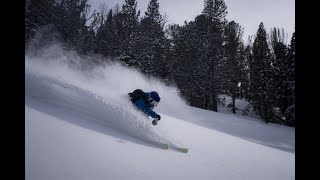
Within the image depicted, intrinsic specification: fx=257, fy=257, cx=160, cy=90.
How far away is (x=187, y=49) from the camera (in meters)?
31.7

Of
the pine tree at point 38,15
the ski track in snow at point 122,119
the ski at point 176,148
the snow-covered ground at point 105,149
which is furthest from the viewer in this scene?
the pine tree at point 38,15

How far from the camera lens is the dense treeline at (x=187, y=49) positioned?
89.1 feet

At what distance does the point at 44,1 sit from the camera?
2619 cm

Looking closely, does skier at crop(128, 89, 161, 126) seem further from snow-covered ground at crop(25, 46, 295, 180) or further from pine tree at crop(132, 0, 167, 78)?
pine tree at crop(132, 0, 167, 78)

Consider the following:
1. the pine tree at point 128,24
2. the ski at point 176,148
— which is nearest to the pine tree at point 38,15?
the pine tree at point 128,24

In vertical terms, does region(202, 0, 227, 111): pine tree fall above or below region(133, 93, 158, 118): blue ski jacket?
above

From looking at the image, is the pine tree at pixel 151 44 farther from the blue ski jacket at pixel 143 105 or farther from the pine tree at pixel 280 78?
the blue ski jacket at pixel 143 105

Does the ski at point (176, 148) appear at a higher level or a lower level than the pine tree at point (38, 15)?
lower

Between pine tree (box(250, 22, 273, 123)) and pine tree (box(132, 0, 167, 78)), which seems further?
pine tree (box(132, 0, 167, 78))

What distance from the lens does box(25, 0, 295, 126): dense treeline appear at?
27.2m

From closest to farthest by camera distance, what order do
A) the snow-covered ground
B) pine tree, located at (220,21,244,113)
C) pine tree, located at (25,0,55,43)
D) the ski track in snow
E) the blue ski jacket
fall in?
the snow-covered ground < the ski track in snow < the blue ski jacket < pine tree, located at (25,0,55,43) < pine tree, located at (220,21,244,113)

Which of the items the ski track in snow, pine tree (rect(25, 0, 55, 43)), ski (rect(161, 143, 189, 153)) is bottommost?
ski (rect(161, 143, 189, 153))

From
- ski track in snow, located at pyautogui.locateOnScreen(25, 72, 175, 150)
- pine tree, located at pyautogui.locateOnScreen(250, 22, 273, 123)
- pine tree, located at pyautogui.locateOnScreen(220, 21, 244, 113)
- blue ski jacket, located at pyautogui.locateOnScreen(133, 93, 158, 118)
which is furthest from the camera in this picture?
pine tree, located at pyautogui.locateOnScreen(220, 21, 244, 113)

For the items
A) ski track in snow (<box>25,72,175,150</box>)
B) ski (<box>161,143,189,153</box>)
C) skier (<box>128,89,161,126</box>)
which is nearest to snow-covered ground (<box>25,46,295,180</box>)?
ski track in snow (<box>25,72,175,150</box>)
